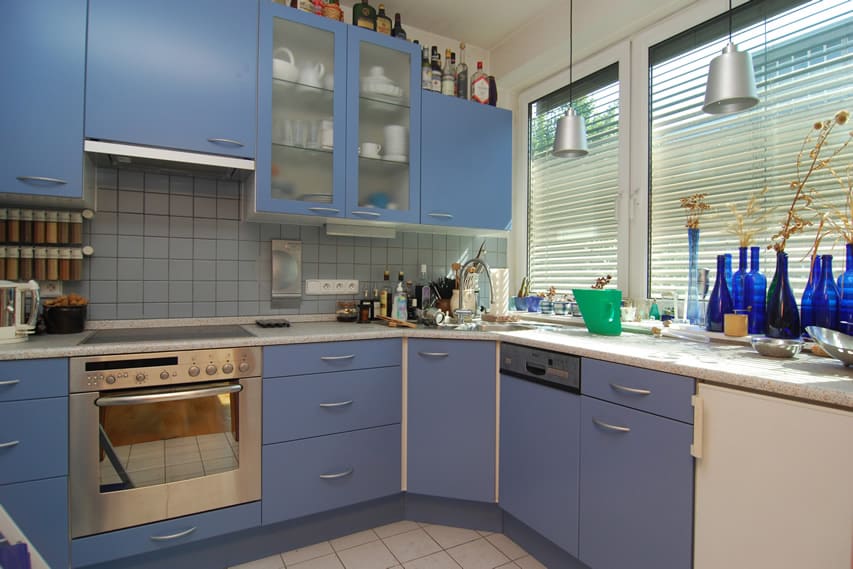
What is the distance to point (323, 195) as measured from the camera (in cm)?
220

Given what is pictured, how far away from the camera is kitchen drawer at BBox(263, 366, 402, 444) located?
185cm

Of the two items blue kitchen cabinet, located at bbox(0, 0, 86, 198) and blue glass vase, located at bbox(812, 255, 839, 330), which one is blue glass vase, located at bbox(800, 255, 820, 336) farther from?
blue kitchen cabinet, located at bbox(0, 0, 86, 198)

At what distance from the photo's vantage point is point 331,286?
2514 millimetres

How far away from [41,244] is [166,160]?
628 mm

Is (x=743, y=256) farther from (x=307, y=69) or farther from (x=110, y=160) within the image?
(x=110, y=160)

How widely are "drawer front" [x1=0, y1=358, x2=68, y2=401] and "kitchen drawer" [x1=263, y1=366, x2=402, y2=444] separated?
66cm

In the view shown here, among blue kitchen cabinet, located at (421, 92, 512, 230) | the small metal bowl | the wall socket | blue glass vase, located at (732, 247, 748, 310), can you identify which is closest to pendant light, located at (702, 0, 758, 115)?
blue glass vase, located at (732, 247, 748, 310)

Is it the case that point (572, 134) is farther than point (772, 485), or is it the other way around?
point (572, 134)

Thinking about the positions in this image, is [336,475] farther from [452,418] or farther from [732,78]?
[732,78]

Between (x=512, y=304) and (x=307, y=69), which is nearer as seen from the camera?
(x=307, y=69)

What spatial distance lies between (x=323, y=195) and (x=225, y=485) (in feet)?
4.30

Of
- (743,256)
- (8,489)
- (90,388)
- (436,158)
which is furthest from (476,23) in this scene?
(8,489)

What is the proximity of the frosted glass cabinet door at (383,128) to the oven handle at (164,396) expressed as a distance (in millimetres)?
989

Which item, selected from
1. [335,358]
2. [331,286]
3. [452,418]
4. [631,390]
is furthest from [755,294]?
[331,286]
